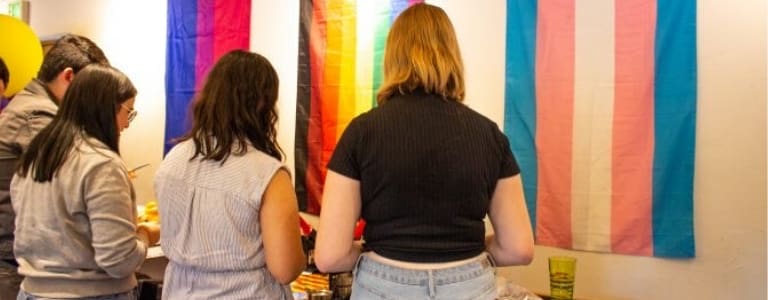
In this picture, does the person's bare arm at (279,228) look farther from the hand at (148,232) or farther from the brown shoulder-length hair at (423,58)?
the hand at (148,232)

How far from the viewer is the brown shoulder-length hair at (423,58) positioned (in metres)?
1.21

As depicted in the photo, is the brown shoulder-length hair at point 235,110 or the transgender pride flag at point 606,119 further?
the transgender pride flag at point 606,119

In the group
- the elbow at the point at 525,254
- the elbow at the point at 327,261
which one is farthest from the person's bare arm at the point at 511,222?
the elbow at the point at 327,261

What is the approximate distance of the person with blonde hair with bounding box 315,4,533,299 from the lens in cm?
116

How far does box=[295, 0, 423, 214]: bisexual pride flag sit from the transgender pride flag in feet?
1.92

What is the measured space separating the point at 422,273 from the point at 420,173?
186mm

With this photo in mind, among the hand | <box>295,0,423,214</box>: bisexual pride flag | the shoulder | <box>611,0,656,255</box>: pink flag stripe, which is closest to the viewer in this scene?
the shoulder

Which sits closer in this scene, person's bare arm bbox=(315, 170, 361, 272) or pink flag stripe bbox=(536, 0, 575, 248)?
person's bare arm bbox=(315, 170, 361, 272)

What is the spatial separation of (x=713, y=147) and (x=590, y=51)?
50 cm

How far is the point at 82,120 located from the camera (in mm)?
1489

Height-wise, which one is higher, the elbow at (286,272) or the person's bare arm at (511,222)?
the person's bare arm at (511,222)

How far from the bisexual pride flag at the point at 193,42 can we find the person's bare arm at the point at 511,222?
2109 millimetres

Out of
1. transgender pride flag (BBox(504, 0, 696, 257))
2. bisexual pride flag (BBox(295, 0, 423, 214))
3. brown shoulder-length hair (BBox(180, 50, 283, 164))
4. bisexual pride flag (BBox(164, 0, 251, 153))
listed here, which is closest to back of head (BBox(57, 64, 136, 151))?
brown shoulder-length hair (BBox(180, 50, 283, 164))

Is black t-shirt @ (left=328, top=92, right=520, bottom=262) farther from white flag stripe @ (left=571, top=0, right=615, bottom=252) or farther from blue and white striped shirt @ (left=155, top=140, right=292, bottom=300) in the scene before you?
white flag stripe @ (left=571, top=0, right=615, bottom=252)
